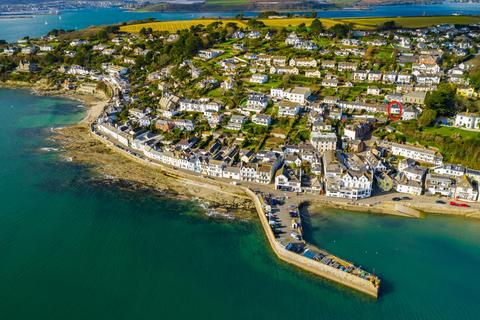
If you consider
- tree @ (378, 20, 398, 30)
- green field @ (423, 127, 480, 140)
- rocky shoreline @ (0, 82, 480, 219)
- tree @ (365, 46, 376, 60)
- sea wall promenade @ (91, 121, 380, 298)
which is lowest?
sea wall promenade @ (91, 121, 380, 298)

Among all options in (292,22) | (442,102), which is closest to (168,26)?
(292,22)

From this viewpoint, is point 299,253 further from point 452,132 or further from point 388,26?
point 388,26

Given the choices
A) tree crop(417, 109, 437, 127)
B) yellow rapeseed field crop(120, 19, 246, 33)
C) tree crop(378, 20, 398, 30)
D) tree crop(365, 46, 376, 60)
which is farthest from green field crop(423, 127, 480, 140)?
yellow rapeseed field crop(120, 19, 246, 33)

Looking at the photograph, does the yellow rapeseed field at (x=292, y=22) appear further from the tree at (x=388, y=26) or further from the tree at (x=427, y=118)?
the tree at (x=427, y=118)

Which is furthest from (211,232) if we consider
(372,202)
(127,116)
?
(127,116)

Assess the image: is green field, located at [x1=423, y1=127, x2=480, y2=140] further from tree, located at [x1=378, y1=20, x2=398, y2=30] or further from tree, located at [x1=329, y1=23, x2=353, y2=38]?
tree, located at [x1=378, y1=20, x2=398, y2=30]

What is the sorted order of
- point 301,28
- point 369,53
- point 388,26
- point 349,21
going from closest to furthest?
point 369,53 < point 301,28 < point 388,26 < point 349,21
